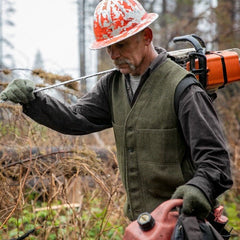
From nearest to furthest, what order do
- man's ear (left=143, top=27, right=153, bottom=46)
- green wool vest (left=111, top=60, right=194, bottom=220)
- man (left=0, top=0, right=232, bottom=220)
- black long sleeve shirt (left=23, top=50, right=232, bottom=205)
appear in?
black long sleeve shirt (left=23, top=50, right=232, bottom=205) → man (left=0, top=0, right=232, bottom=220) → green wool vest (left=111, top=60, right=194, bottom=220) → man's ear (left=143, top=27, right=153, bottom=46)

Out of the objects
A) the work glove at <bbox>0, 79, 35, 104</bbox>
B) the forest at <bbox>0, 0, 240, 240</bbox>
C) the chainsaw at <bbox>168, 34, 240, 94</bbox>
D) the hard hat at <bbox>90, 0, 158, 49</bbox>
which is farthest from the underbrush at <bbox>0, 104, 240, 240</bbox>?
the hard hat at <bbox>90, 0, 158, 49</bbox>

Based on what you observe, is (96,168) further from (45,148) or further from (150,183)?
(150,183)

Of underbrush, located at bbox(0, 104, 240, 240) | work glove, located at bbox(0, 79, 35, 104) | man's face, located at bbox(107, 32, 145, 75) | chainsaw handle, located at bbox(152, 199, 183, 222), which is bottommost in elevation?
underbrush, located at bbox(0, 104, 240, 240)

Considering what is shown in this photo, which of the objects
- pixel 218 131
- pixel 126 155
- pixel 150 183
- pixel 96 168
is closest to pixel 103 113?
pixel 126 155

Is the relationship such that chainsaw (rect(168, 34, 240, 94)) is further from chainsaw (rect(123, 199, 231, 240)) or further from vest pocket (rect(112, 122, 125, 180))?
chainsaw (rect(123, 199, 231, 240))

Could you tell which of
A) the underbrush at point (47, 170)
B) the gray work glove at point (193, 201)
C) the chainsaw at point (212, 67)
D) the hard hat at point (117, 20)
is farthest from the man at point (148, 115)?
the underbrush at point (47, 170)

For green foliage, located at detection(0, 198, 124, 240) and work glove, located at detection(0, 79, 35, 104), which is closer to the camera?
work glove, located at detection(0, 79, 35, 104)

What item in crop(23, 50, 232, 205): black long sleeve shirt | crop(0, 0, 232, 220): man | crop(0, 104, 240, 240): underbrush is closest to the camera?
crop(23, 50, 232, 205): black long sleeve shirt

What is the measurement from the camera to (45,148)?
4.82 metres

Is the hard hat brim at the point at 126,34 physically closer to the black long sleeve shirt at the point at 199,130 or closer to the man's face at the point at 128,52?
the man's face at the point at 128,52

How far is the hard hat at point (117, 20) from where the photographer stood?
2594 mm

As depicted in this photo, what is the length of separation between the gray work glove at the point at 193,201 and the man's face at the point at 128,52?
3.00 feet

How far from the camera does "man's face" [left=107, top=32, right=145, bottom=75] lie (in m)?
2.62

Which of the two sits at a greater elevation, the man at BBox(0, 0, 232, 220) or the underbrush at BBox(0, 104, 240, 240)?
the man at BBox(0, 0, 232, 220)
